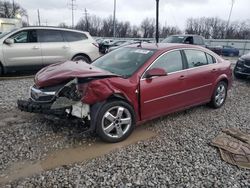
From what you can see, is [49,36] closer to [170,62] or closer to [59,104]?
[170,62]

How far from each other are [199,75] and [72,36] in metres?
5.66

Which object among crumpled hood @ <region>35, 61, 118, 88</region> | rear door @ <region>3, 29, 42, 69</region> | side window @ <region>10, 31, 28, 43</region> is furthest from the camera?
side window @ <region>10, 31, 28, 43</region>

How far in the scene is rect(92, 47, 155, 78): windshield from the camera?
423 cm

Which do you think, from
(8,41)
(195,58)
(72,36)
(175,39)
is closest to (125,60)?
(195,58)

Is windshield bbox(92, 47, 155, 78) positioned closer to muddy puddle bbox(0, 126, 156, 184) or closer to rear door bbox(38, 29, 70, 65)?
muddy puddle bbox(0, 126, 156, 184)

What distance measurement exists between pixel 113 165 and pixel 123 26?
75618 millimetres

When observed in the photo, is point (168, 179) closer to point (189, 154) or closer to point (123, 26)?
A: point (189, 154)

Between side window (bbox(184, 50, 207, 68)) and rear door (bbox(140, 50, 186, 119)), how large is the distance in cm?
25

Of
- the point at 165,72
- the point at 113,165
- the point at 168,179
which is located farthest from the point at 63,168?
the point at 165,72

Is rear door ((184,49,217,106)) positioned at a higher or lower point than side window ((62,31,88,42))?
lower

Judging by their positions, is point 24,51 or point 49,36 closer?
point 24,51

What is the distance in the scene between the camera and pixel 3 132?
13.3ft

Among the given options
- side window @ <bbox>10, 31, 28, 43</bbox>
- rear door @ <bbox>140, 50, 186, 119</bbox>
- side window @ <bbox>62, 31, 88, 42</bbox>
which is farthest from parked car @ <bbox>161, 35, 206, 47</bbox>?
rear door @ <bbox>140, 50, 186, 119</bbox>

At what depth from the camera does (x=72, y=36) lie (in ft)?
30.0
